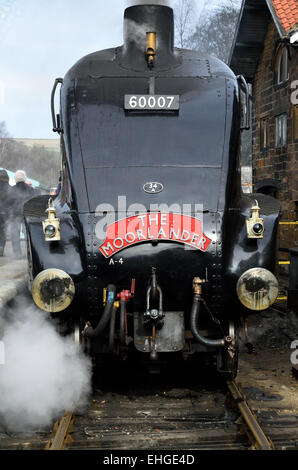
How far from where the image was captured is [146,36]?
5.51 m

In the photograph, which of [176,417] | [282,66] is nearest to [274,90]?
[282,66]

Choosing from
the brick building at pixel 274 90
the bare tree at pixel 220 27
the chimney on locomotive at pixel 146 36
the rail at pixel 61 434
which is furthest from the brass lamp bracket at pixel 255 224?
the bare tree at pixel 220 27

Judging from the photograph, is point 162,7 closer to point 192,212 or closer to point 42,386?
point 192,212

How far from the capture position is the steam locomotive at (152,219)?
4.61 meters

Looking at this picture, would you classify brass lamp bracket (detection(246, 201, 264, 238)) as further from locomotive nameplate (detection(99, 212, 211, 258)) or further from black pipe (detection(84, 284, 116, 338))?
black pipe (detection(84, 284, 116, 338))

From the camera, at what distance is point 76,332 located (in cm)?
495

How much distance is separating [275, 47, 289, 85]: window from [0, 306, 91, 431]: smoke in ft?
31.6

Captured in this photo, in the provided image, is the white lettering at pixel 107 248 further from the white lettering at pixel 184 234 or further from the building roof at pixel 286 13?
the building roof at pixel 286 13

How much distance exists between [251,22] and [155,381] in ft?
37.4

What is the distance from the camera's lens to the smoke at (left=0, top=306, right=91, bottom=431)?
4.69 meters

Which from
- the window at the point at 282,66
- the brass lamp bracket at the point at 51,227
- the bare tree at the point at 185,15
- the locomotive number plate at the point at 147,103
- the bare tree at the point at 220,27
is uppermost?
the bare tree at the point at 220,27

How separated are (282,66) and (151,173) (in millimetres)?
9687

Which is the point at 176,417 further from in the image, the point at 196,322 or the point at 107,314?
the point at 107,314

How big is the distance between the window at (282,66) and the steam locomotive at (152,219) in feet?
27.1
